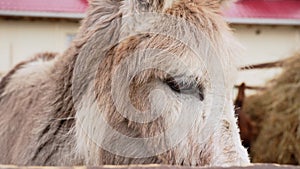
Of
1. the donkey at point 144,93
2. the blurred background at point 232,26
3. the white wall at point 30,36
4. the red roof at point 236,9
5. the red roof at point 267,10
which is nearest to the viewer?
the donkey at point 144,93

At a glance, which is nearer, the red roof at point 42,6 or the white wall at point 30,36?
the red roof at point 42,6

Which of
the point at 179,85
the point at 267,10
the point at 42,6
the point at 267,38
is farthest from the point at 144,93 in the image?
the point at 267,10

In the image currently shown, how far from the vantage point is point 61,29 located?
38.4 ft

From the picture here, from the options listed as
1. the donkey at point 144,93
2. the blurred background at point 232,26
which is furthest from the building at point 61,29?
the donkey at point 144,93

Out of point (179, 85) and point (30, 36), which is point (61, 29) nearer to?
point (30, 36)

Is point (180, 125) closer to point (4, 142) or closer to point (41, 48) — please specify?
point (4, 142)

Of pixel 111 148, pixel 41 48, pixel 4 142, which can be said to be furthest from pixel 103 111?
pixel 41 48

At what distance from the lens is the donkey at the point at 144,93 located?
258 cm

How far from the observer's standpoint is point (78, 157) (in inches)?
110

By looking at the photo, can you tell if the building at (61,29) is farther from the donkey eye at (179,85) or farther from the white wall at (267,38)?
the donkey eye at (179,85)

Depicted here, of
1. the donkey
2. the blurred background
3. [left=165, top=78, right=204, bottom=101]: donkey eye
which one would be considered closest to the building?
the blurred background

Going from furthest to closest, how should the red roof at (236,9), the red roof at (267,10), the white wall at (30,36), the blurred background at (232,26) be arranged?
the red roof at (267,10) < the white wall at (30,36) < the red roof at (236,9) < the blurred background at (232,26)

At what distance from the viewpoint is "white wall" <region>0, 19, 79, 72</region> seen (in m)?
11.6

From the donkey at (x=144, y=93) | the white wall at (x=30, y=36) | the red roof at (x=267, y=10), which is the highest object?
the donkey at (x=144, y=93)
